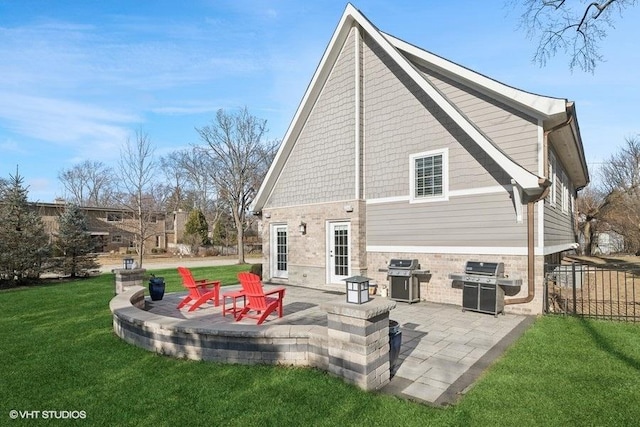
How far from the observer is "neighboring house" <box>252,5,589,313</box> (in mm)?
7930

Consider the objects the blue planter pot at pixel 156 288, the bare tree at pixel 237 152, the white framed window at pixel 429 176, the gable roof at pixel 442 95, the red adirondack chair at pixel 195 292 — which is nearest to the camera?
the gable roof at pixel 442 95

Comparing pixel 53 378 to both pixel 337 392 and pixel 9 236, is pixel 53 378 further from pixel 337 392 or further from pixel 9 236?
pixel 9 236

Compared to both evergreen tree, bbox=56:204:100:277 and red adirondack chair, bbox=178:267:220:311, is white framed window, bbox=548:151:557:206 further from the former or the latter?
evergreen tree, bbox=56:204:100:277

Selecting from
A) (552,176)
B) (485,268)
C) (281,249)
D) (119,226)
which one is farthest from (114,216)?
(552,176)

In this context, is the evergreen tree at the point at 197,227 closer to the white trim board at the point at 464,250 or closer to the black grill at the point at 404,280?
the white trim board at the point at 464,250

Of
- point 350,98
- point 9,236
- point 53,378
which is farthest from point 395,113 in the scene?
point 9,236

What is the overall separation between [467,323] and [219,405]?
532 cm

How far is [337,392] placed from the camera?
13.3ft

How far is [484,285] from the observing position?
7.95 meters

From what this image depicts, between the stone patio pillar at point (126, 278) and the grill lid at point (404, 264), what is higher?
the grill lid at point (404, 264)

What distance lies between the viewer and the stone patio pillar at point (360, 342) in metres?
4.05

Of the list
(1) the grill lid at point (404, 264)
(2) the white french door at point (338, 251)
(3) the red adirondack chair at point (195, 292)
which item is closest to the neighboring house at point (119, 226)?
(2) the white french door at point (338, 251)

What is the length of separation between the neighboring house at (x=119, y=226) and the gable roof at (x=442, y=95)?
Result: 82.9 ft

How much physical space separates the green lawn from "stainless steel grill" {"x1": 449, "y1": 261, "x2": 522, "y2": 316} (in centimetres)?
158
